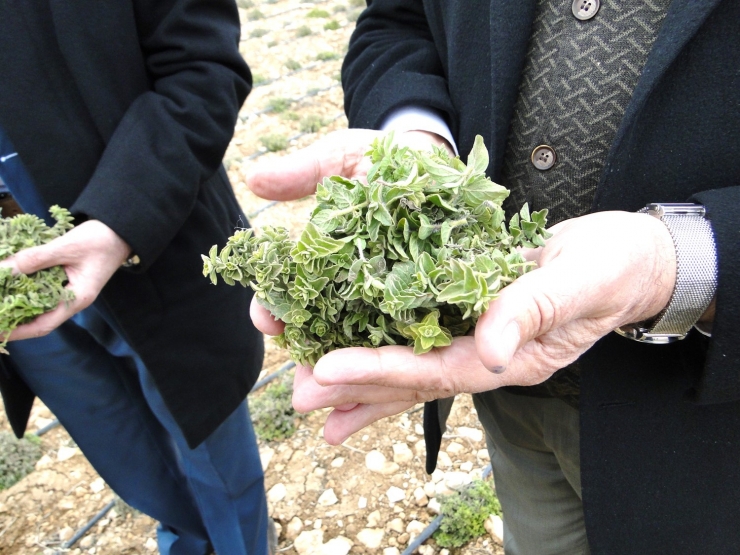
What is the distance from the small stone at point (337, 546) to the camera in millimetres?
3516

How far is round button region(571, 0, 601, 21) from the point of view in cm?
153

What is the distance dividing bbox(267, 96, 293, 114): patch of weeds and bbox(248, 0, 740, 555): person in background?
7528 mm

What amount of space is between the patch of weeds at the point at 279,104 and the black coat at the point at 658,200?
754cm

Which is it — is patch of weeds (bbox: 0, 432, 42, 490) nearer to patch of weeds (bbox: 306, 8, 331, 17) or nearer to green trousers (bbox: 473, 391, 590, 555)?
green trousers (bbox: 473, 391, 590, 555)

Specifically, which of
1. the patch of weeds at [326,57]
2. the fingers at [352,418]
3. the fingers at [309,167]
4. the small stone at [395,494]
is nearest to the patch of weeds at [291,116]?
the patch of weeds at [326,57]

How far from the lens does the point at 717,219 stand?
4.53 feet

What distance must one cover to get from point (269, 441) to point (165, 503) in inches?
53.5

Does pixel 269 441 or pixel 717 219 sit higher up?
pixel 717 219

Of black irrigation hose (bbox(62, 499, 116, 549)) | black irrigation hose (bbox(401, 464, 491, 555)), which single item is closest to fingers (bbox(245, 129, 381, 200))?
black irrigation hose (bbox(401, 464, 491, 555))

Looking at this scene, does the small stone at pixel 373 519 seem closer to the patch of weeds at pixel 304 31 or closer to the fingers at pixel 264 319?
the fingers at pixel 264 319

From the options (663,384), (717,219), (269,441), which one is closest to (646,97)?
(717,219)

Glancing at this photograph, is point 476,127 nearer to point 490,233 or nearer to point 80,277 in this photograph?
point 490,233

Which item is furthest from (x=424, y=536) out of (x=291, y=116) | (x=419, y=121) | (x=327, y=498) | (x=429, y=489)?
(x=291, y=116)

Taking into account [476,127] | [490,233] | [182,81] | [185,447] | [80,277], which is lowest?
[185,447]
